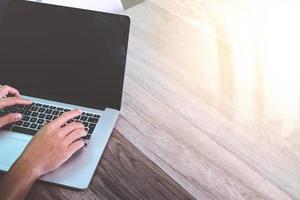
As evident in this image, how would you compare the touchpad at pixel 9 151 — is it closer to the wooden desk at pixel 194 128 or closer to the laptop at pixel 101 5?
the wooden desk at pixel 194 128

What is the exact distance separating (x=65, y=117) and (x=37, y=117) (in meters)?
0.08

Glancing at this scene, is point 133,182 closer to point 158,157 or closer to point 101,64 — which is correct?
point 158,157

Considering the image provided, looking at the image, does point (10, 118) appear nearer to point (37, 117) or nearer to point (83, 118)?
point (37, 117)

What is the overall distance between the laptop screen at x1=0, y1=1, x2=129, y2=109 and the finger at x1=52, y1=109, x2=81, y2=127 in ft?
0.20

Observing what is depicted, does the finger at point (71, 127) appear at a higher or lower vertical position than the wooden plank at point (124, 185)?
higher

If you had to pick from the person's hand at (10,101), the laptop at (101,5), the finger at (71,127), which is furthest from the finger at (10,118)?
the laptop at (101,5)

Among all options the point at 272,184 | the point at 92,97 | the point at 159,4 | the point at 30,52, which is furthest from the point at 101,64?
the point at 159,4

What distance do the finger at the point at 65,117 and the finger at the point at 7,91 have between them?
0.16 meters

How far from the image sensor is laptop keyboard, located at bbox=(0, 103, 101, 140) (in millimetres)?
790

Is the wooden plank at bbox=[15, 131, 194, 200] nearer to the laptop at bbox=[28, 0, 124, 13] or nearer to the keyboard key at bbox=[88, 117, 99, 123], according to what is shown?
the keyboard key at bbox=[88, 117, 99, 123]

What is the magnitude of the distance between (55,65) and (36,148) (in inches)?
8.9

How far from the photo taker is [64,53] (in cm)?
84

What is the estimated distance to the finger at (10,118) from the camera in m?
0.78

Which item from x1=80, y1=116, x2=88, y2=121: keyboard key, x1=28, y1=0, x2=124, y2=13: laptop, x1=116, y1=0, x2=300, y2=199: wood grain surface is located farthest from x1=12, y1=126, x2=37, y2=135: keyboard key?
x1=28, y1=0, x2=124, y2=13: laptop
